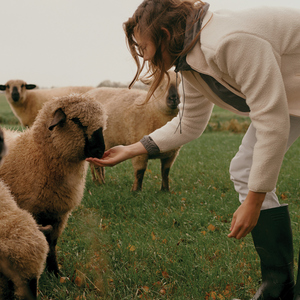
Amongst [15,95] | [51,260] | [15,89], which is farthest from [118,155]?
[15,89]

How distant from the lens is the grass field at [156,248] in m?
2.70

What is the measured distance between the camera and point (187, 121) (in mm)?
2748

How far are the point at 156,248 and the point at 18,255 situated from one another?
162cm

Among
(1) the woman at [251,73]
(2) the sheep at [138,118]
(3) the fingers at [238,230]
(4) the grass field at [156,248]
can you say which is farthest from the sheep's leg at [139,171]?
(3) the fingers at [238,230]

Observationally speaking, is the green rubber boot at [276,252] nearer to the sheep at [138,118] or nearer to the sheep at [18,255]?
the sheep at [18,255]

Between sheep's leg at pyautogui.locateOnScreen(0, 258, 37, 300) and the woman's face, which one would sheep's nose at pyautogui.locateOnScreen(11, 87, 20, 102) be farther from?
sheep's leg at pyautogui.locateOnScreen(0, 258, 37, 300)

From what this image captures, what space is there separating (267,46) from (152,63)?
74 cm

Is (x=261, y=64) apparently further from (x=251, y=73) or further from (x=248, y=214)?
(x=248, y=214)

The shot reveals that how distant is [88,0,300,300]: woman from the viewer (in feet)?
5.87

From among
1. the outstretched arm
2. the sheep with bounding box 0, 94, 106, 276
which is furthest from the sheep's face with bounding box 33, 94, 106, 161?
the outstretched arm

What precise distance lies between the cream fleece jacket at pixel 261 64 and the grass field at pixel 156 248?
4.16 ft

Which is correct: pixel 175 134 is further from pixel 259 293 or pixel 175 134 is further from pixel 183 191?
pixel 183 191

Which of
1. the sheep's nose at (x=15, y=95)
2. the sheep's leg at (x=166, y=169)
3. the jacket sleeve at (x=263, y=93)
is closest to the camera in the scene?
the jacket sleeve at (x=263, y=93)

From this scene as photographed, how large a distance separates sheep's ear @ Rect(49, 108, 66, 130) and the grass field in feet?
4.06
